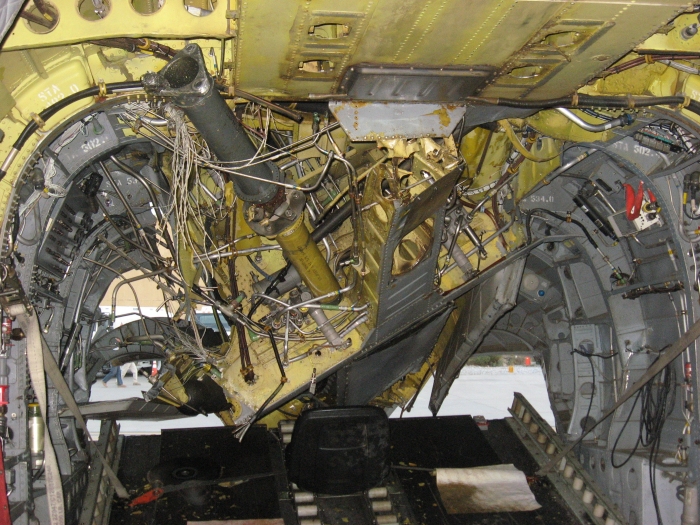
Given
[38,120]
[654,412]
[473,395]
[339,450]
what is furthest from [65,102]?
[473,395]

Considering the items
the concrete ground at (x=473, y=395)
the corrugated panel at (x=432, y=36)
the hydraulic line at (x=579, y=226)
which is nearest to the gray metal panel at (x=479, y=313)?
the hydraulic line at (x=579, y=226)

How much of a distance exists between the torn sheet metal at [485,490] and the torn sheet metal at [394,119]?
305cm

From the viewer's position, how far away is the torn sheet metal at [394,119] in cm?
391

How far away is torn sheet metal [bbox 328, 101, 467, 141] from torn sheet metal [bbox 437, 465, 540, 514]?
3050mm

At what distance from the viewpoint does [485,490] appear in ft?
17.9

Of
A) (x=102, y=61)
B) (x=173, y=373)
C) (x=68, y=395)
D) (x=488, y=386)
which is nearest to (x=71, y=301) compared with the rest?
(x=173, y=373)

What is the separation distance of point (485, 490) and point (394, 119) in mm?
3317

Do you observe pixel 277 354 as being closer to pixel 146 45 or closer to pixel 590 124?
pixel 146 45

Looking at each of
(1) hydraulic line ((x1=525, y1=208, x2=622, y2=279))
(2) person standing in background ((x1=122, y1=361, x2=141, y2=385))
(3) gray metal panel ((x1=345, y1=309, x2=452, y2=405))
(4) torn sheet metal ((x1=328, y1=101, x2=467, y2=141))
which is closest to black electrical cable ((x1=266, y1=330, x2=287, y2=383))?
(3) gray metal panel ((x1=345, y1=309, x2=452, y2=405))

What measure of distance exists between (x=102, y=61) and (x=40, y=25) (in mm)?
428

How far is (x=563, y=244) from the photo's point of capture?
247 inches

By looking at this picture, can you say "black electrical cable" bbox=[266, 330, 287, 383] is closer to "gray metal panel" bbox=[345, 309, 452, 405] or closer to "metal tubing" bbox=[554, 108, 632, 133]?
"gray metal panel" bbox=[345, 309, 452, 405]

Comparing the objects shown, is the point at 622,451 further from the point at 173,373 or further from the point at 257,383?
the point at 173,373

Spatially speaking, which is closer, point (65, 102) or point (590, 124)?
point (65, 102)
